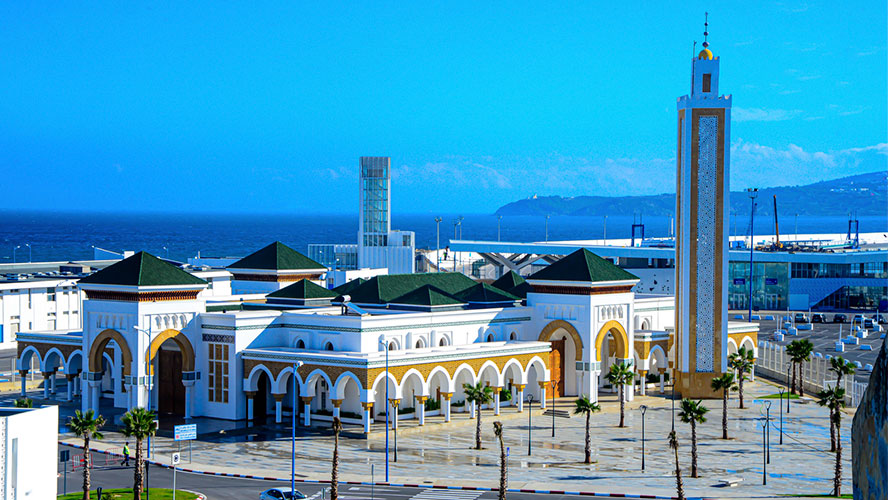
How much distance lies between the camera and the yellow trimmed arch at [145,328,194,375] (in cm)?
8012

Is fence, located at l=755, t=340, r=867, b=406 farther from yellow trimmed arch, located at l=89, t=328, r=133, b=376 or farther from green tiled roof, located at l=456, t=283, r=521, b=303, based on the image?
yellow trimmed arch, located at l=89, t=328, r=133, b=376

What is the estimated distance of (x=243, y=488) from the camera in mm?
58688

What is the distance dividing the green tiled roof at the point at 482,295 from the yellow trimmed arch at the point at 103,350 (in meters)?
26.7

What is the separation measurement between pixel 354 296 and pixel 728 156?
31553mm

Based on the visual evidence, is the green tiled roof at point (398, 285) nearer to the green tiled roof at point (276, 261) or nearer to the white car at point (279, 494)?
the green tiled roof at point (276, 261)

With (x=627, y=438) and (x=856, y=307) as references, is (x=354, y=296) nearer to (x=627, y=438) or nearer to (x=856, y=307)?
(x=627, y=438)

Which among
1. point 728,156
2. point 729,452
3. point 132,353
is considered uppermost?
point 728,156

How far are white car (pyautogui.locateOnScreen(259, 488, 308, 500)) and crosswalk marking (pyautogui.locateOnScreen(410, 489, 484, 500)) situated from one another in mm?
5657

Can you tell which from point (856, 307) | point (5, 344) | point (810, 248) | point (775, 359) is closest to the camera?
point (775, 359)

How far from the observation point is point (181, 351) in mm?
81500

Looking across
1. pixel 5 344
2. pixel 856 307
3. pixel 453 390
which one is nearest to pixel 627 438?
pixel 453 390

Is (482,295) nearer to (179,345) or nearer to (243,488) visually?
(179,345)

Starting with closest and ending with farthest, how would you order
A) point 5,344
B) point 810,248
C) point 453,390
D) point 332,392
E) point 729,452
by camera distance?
point 729,452, point 332,392, point 453,390, point 5,344, point 810,248

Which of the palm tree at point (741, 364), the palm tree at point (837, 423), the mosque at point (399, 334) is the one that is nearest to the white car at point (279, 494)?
the mosque at point (399, 334)
